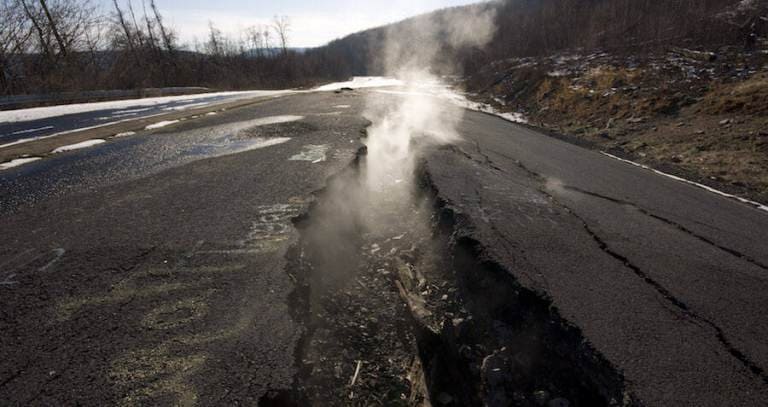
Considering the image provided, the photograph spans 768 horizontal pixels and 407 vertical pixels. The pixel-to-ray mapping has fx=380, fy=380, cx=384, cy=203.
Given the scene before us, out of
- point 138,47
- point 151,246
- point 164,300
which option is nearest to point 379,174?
point 151,246

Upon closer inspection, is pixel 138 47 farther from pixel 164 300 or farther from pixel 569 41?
pixel 164 300

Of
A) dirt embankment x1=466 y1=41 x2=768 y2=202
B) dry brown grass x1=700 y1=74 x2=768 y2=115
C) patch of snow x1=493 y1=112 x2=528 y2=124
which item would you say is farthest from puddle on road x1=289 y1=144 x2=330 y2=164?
patch of snow x1=493 y1=112 x2=528 y2=124

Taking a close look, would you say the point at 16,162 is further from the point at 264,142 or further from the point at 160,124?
the point at 160,124

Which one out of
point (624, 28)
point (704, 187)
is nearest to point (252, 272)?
point (704, 187)

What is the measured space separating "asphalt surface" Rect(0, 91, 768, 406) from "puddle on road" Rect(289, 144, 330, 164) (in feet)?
0.26

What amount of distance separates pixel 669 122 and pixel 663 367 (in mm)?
10050

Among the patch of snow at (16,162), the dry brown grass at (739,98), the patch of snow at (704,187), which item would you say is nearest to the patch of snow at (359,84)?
the dry brown grass at (739,98)

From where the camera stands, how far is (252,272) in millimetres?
2438

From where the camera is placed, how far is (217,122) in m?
8.24

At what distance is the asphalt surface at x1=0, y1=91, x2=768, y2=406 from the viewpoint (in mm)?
1689

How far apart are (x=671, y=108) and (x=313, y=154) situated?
10.1 meters

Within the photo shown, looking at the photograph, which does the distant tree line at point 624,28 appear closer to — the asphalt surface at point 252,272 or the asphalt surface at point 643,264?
the asphalt surface at point 643,264

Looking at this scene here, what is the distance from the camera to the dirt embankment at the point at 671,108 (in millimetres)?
6915

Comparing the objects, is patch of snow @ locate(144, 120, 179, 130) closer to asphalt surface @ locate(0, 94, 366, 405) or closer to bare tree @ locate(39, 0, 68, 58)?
asphalt surface @ locate(0, 94, 366, 405)
